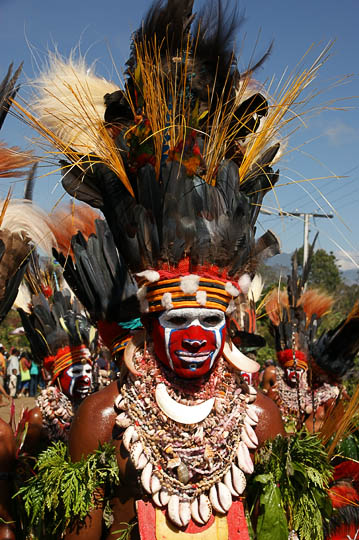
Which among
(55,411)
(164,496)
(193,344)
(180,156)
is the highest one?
(180,156)

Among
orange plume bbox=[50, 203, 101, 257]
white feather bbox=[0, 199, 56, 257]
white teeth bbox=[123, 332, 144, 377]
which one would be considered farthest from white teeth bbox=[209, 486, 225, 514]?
orange plume bbox=[50, 203, 101, 257]

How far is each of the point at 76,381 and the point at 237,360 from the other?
2.69m

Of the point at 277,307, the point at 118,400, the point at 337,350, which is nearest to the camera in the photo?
the point at 118,400

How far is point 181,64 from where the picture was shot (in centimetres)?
297

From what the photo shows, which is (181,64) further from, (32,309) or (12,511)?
(32,309)

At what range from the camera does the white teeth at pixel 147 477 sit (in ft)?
9.13

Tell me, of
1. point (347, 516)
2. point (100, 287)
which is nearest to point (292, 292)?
point (100, 287)

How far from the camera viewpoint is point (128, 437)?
286 cm

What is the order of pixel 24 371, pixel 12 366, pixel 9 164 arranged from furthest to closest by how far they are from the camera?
pixel 24 371
pixel 12 366
pixel 9 164

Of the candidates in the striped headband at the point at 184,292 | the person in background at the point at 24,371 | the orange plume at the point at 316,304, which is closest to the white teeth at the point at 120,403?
the striped headband at the point at 184,292

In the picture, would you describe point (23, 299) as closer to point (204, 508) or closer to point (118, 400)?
point (118, 400)

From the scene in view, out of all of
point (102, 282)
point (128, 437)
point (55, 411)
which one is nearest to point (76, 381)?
point (55, 411)

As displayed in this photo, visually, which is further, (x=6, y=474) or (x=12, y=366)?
(x=12, y=366)

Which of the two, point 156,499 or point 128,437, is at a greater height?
point 128,437
